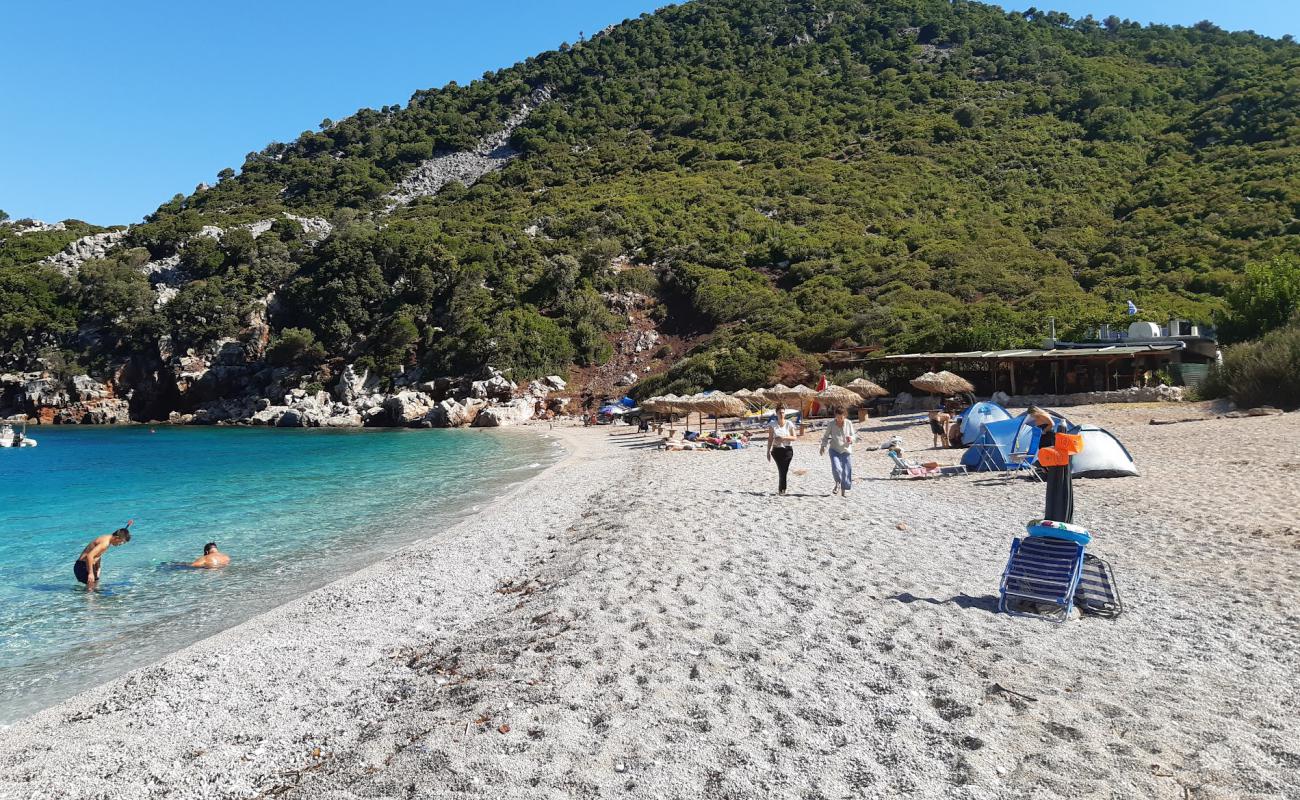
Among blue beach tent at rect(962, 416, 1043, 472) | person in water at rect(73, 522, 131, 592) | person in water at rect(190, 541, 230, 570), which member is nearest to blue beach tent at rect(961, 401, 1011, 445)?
blue beach tent at rect(962, 416, 1043, 472)

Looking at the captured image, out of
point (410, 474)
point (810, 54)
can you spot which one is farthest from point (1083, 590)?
point (810, 54)

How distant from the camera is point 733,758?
11.1ft

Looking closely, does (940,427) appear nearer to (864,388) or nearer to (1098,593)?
(864,388)

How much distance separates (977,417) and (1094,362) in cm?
1531

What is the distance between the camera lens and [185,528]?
12422mm

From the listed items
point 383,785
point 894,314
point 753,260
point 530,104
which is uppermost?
point 530,104

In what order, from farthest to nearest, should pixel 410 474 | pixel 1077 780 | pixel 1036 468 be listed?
1. pixel 410 474
2. pixel 1036 468
3. pixel 1077 780

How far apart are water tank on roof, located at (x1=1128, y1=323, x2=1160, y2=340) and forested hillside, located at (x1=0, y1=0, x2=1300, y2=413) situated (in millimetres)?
4486

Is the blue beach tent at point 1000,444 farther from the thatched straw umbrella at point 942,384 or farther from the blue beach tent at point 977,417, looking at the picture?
the thatched straw umbrella at point 942,384

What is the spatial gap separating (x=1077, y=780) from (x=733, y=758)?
4.92 feet

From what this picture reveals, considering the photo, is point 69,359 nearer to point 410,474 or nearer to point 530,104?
point 410,474

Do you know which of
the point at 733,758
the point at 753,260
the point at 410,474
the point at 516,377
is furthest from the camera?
the point at 753,260

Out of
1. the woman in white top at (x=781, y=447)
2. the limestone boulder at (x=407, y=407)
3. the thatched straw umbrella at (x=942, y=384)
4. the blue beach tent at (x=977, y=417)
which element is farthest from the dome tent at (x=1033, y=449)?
the limestone boulder at (x=407, y=407)

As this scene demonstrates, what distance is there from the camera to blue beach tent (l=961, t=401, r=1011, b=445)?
49.2 ft
